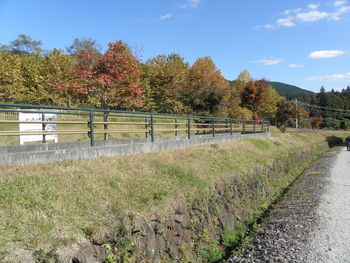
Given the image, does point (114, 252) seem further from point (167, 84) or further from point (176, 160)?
point (167, 84)

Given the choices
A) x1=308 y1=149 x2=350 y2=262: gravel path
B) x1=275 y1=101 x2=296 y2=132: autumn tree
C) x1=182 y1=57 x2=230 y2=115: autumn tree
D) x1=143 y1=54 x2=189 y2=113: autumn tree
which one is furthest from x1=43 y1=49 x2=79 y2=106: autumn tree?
x1=275 y1=101 x2=296 y2=132: autumn tree

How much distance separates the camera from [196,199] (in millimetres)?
6961

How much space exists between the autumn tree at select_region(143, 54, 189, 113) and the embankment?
2132 centimetres

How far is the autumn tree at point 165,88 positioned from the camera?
3094cm

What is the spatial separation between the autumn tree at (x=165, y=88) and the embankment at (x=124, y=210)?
840 inches

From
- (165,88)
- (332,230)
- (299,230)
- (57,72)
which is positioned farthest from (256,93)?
(299,230)

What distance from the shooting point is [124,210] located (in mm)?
5133

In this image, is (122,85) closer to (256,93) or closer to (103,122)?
(103,122)

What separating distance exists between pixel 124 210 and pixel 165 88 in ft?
97.0

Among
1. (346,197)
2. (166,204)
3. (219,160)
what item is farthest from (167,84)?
(166,204)

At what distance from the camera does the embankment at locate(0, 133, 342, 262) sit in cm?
390

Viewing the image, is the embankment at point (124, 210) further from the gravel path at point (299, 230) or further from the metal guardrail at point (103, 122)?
the metal guardrail at point (103, 122)

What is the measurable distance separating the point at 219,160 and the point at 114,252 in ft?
24.0

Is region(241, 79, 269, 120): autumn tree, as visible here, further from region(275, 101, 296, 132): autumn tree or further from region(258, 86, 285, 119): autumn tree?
region(258, 86, 285, 119): autumn tree
